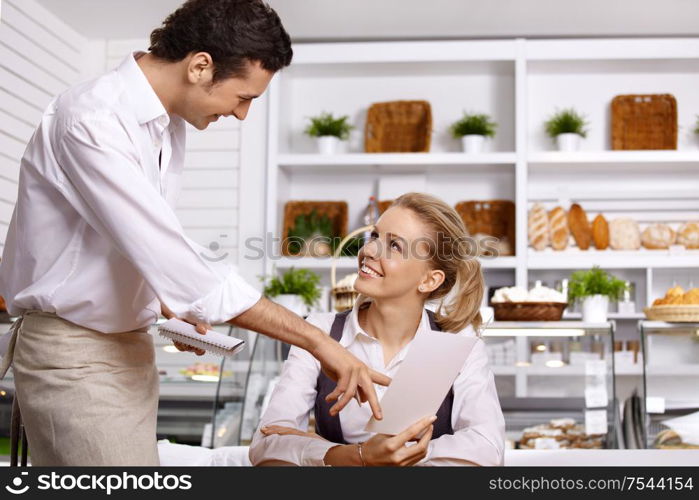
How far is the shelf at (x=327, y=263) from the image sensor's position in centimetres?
479

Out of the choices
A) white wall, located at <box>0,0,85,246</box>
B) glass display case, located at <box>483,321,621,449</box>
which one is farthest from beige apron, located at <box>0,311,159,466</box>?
white wall, located at <box>0,0,85,246</box>

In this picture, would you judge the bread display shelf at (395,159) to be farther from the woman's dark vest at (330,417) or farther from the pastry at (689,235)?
the woman's dark vest at (330,417)

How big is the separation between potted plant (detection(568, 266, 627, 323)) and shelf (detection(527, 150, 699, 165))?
4.62 ft

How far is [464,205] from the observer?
5121 mm

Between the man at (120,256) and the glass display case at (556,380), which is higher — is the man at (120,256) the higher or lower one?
the higher one

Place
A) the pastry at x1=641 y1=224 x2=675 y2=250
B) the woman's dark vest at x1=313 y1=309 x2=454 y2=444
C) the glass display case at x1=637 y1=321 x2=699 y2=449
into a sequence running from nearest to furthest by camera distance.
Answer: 1. the woman's dark vest at x1=313 y1=309 x2=454 y2=444
2. the glass display case at x1=637 y1=321 x2=699 y2=449
3. the pastry at x1=641 y1=224 x2=675 y2=250

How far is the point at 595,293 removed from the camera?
11.5 ft

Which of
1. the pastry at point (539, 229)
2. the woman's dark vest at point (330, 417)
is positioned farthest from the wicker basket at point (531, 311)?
the pastry at point (539, 229)

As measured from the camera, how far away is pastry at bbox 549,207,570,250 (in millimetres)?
4871

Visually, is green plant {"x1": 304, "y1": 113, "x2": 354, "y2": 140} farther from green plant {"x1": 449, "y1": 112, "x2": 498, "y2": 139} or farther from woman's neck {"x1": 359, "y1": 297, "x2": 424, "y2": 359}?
woman's neck {"x1": 359, "y1": 297, "x2": 424, "y2": 359}

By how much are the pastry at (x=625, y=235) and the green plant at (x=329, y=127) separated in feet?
5.38

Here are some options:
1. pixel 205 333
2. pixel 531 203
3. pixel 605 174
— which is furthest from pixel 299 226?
pixel 205 333
